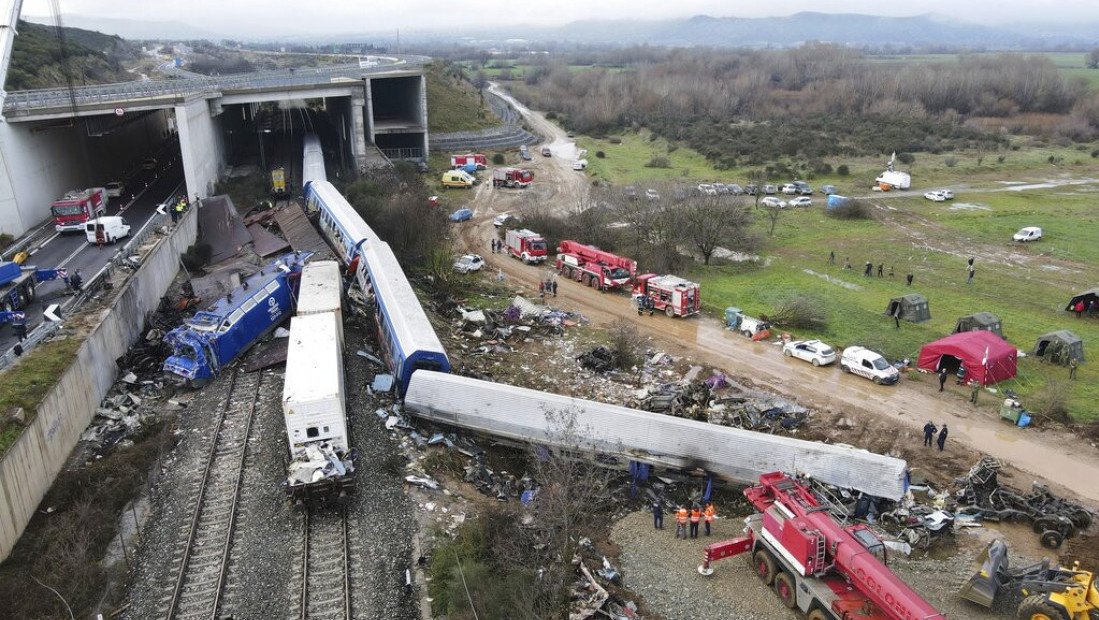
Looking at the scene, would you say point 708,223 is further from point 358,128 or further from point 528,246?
point 358,128

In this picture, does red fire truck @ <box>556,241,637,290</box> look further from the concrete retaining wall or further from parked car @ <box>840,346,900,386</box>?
the concrete retaining wall

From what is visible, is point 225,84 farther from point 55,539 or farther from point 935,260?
point 935,260

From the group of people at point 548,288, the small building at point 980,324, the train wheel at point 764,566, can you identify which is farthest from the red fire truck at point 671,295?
the train wheel at point 764,566

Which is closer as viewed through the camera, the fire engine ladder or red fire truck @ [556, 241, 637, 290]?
the fire engine ladder

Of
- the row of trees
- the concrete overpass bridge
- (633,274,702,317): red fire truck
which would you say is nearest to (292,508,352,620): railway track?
(633,274,702,317): red fire truck

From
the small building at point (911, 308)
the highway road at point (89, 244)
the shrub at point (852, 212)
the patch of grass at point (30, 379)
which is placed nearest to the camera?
the patch of grass at point (30, 379)

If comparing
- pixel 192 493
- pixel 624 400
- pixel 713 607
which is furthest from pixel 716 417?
pixel 192 493

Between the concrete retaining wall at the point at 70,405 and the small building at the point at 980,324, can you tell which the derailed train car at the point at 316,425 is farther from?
the small building at the point at 980,324
